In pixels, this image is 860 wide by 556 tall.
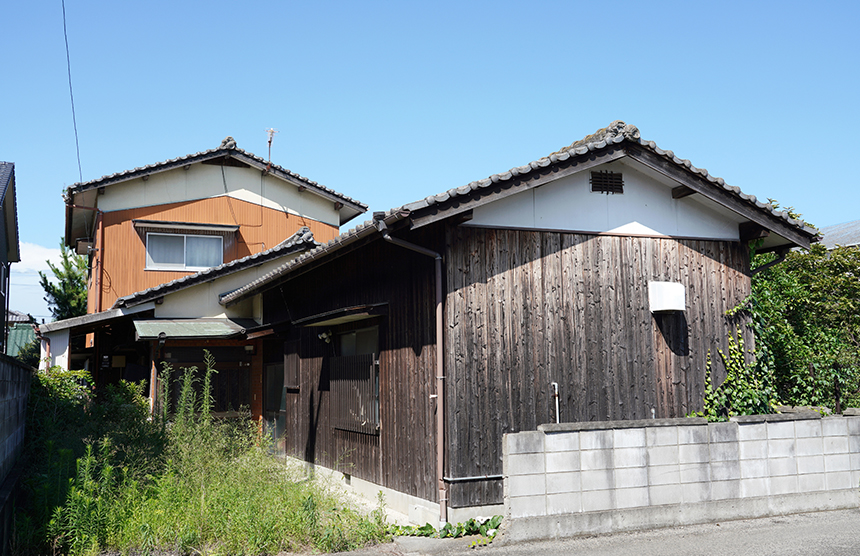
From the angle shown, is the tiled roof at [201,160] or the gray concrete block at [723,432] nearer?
the gray concrete block at [723,432]

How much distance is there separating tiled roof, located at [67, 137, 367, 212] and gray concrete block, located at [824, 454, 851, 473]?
15450mm

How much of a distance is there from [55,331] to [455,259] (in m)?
9.75

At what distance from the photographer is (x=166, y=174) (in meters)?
18.7

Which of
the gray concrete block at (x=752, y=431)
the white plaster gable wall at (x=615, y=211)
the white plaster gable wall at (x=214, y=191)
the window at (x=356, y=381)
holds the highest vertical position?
the white plaster gable wall at (x=214, y=191)

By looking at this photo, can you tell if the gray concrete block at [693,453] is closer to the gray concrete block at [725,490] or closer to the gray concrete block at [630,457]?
the gray concrete block at [725,490]

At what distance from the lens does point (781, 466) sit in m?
8.21

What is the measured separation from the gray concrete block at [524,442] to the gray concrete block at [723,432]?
7.15 feet

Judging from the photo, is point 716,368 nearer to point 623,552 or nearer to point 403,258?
point 623,552

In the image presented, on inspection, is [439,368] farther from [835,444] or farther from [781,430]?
[835,444]

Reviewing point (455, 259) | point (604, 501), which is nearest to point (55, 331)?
point (455, 259)

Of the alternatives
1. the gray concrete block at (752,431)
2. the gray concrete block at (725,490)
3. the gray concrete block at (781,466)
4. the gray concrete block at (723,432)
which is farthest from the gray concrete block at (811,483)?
the gray concrete block at (723,432)

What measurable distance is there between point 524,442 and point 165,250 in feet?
46.2

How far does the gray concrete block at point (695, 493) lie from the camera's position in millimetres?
7773

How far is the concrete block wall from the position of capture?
7.21 meters
